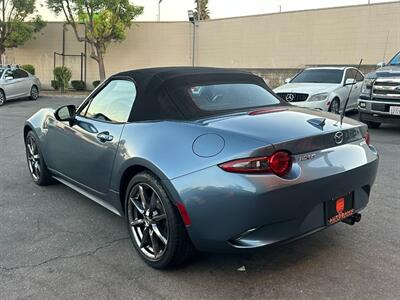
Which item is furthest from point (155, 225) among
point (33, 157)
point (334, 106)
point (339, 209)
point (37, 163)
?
point (334, 106)

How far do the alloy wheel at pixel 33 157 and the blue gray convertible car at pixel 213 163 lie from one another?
4.52ft

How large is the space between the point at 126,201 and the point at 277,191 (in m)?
1.37

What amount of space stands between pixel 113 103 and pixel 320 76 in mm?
8696

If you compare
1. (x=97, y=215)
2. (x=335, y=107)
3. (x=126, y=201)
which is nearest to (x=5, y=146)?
(x=97, y=215)

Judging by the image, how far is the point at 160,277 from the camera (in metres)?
3.14

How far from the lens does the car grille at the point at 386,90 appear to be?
854 centimetres

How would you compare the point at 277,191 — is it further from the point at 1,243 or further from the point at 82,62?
the point at 82,62

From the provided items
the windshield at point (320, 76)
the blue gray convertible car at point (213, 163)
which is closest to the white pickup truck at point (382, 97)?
the windshield at point (320, 76)

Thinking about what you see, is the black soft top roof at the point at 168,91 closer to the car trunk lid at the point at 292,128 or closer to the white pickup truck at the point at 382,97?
the car trunk lid at the point at 292,128

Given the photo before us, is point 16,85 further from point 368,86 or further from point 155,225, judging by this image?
point 155,225

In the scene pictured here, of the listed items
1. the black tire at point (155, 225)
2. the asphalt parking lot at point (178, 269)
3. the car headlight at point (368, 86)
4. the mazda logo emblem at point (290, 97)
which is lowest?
the asphalt parking lot at point (178, 269)

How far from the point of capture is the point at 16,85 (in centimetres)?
1711

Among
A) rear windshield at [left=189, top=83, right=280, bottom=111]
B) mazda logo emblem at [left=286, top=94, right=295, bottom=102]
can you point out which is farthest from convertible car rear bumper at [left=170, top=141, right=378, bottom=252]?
mazda logo emblem at [left=286, top=94, right=295, bottom=102]

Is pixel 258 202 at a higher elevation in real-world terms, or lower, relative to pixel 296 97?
lower
